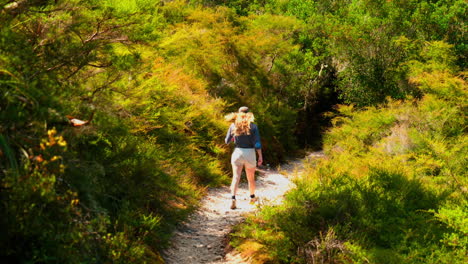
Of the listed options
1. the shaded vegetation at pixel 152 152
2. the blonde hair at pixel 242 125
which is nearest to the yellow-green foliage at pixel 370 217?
the shaded vegetation at pixel 152 152

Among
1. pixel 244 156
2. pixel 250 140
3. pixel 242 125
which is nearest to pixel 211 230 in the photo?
pixel 244 156

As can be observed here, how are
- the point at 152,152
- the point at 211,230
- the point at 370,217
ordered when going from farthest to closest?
the point at 211,230, the point at 152,152, the point at 370,217

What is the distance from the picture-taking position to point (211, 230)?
675cm

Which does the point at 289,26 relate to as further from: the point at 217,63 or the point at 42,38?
the point at 42,38

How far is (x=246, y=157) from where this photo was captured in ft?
23.7

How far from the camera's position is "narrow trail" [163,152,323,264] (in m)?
5.63

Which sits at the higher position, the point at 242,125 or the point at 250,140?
the point at 242,125

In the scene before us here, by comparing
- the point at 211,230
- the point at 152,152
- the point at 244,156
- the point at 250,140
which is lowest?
the point at 211,230

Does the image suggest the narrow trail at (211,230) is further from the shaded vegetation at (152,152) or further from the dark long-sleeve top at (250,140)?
the dark long-sleeve top at (250,140)

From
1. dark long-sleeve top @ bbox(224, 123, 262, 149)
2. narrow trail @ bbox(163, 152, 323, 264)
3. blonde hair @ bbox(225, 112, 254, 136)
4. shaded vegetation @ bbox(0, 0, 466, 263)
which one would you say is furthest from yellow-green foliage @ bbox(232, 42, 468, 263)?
blonde hair @ bbox(225, 112, 254, 136)

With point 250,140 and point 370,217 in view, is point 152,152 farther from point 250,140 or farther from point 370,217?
point 370,217

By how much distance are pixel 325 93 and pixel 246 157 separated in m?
13.7

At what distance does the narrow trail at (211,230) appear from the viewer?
18.5 ft

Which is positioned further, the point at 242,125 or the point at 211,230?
the point at 242,125
